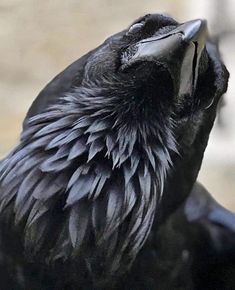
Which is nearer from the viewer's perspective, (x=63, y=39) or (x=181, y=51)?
(x=181, y=51)

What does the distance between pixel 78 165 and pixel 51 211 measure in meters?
0.04

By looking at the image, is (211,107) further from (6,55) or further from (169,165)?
(6,55)

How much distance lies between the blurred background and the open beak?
0.27m

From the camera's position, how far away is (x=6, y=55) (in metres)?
1.52

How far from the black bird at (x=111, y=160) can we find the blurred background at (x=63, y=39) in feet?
0.83

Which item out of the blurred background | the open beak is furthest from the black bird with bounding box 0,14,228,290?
the blurred background

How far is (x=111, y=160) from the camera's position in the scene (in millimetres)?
797

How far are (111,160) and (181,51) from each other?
0.09 metres

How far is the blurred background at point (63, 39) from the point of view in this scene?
1.24 metres

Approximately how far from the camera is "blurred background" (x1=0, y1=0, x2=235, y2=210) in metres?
1.24

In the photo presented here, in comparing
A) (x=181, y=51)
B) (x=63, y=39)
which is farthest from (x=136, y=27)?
(x=63, y=39)

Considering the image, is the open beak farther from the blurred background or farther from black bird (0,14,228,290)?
the blurred background

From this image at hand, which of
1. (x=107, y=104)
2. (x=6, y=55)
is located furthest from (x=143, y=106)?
(x=6, y=55)

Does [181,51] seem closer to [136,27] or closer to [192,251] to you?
[136,27]
